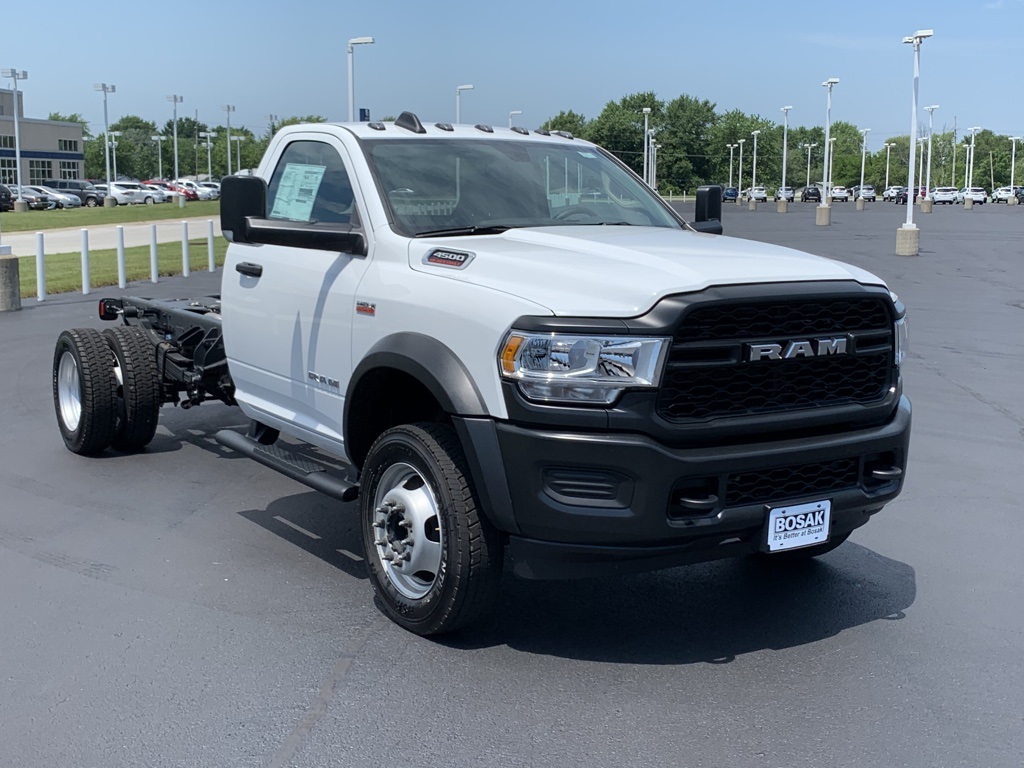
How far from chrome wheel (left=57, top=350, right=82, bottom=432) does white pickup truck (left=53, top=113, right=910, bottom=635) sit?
2726 millimetres

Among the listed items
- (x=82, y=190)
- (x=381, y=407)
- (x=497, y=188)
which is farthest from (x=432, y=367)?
(x=82, y=190)

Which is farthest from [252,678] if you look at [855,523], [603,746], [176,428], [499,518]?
[176,428]

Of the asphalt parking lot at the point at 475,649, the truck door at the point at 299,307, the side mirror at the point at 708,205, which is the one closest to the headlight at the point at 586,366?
the asphalt parking lot at the point at 475,649

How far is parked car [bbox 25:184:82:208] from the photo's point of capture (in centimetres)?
7056

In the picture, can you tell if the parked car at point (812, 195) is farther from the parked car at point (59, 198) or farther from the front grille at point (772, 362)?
the front grille at point (772, 362)

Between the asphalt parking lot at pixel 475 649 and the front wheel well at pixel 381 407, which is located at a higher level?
the front wheel well at pixel 381 407

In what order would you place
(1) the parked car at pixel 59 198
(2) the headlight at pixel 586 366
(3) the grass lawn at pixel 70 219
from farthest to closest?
1. (1) the parked car at pixel 59 198
2. (3) the grass lawn at pixel 70 219
3. (2) the headlight at pixel 586 366

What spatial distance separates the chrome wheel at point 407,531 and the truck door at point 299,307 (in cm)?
67

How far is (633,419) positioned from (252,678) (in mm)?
1733

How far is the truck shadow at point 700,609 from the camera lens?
495cm

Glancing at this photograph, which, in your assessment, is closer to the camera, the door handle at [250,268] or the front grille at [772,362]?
the front grille at [772,362]

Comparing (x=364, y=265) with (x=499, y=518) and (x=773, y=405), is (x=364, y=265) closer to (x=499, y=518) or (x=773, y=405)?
(x=499, y=518)

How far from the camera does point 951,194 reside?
107m

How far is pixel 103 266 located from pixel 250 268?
21821 mm
